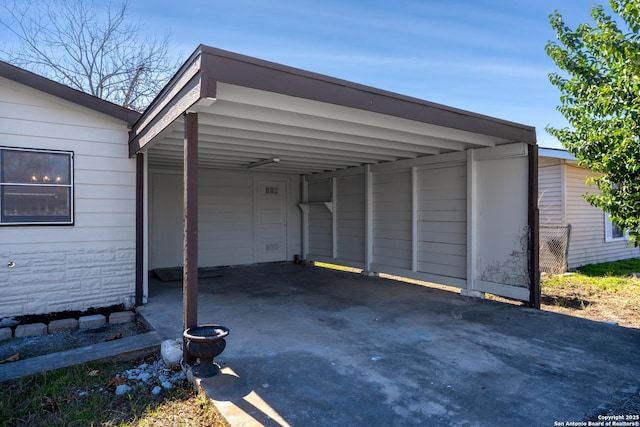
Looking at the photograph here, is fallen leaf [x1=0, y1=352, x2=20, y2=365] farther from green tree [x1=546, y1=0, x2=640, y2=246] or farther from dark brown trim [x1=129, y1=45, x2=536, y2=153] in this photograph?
green tree [x1=546, y1=0, x2=640, y2=246]

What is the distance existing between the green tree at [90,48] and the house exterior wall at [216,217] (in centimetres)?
581

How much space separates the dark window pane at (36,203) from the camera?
4348mm

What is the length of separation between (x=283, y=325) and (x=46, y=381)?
2.09 m

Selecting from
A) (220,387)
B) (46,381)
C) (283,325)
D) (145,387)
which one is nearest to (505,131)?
(283,325)

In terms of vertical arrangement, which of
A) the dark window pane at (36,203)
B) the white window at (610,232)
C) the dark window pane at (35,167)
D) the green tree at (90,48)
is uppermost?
the green tree at (90,48)

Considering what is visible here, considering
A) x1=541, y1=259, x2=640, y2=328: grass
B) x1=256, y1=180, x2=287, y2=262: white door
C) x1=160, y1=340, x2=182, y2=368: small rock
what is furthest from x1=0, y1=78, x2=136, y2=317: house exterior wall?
x1=541, y1=259, x2=640, y2=328: grass

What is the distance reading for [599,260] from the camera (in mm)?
9250

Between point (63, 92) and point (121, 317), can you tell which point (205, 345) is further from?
point (63, 92)

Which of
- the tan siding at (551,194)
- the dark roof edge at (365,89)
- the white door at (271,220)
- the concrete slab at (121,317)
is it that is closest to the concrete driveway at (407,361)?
the concrete slab at (121,317)

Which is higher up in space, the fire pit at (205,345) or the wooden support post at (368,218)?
the wooden support post at (368,218)

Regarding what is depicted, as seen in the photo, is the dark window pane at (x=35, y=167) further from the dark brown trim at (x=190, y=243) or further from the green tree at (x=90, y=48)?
the green tree at (x=90, y=48)

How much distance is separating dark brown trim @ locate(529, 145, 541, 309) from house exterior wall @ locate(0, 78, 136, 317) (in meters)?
5.23

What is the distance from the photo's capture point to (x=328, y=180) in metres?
8.73

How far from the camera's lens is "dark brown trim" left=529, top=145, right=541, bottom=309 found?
484 cm
